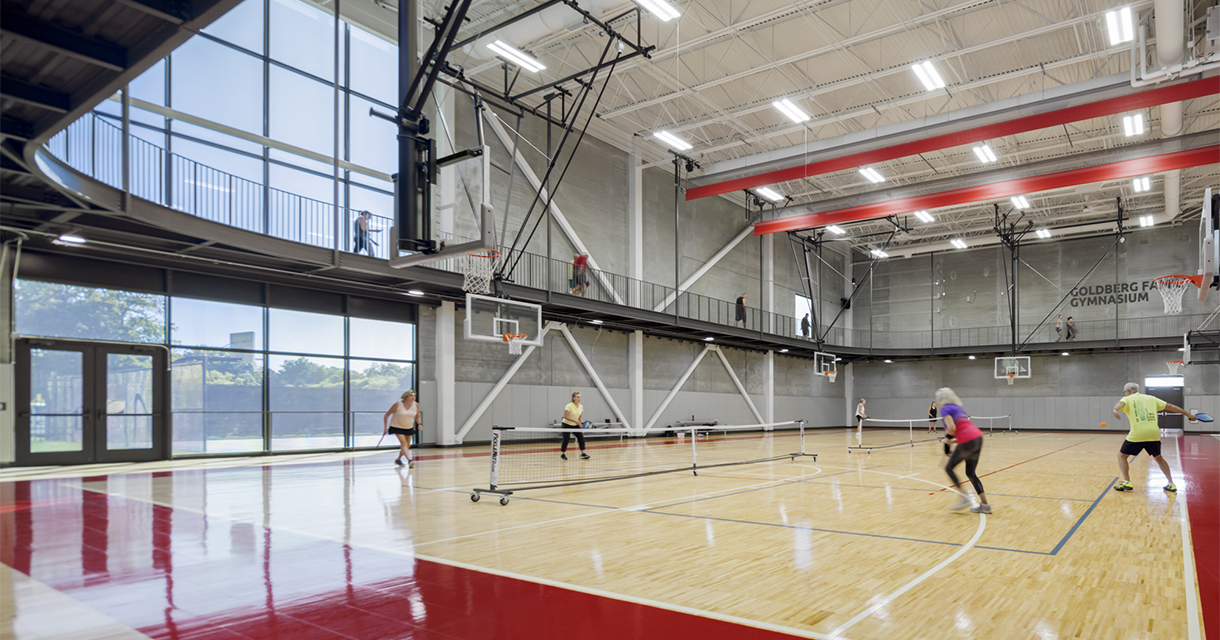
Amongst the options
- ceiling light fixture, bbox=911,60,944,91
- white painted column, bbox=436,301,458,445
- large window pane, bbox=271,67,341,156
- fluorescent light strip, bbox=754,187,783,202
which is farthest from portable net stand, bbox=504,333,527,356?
fluorescent light strip, bbox=754,187,783,202

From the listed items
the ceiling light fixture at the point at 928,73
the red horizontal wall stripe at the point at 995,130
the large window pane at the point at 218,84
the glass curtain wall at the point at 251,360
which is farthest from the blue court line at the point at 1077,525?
the large window pane at the point at 218,84

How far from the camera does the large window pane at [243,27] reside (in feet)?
59.1

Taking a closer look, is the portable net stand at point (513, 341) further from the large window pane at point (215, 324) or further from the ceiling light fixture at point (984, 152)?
the ceiling light fixture at point (984, 152)

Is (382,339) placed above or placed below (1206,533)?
above

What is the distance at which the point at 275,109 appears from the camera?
755 inches

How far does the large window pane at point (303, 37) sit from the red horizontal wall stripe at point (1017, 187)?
19.2m

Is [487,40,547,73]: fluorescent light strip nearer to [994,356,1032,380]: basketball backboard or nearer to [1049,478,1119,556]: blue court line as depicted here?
[1049,478,1119,556]: blue court line

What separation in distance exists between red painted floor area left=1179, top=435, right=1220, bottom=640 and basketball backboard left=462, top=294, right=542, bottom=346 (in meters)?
15.0

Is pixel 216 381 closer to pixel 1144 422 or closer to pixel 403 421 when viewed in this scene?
pixel 403 421

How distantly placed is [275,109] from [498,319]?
849cm

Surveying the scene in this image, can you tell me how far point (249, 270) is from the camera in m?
18.2

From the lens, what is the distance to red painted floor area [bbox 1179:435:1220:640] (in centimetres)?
494

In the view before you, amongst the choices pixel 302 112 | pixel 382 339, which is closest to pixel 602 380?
pixel 382 339

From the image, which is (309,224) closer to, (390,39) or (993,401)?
(390,39)
